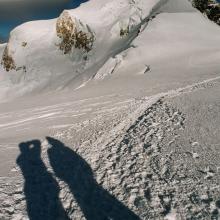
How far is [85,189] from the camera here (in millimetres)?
5641

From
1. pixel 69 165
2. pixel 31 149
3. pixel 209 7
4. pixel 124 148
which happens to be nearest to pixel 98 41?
pixel 209 7

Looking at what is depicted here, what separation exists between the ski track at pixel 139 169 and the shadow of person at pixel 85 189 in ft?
0.33

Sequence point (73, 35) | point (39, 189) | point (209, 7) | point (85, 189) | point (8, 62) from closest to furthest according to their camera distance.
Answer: point (85, 189) < point (39, 189) < point (73, 35) < point (209, 7) < point (8, 62)

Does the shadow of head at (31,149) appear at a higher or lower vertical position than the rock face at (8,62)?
higher

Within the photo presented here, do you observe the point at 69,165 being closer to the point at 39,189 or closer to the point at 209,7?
the point at 39,189

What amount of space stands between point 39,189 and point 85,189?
76cm

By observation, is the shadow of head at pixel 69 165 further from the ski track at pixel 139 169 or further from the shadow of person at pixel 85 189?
the ski track at pixel 139 169

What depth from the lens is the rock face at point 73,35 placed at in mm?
30984

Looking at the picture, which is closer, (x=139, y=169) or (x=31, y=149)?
(x=139, y=169)

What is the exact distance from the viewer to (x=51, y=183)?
6.00 metres

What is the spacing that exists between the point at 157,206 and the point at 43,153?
3.35m

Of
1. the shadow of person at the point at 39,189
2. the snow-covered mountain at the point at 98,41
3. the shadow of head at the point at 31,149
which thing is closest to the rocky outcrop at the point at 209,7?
the snow-covered mountain at the point at 98,41

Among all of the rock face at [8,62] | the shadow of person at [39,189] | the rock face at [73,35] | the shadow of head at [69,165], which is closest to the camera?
the shadow of person at [39,189]

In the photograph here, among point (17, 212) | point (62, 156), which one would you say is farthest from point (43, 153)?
point (17, 212)
